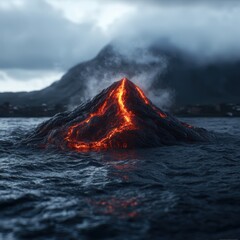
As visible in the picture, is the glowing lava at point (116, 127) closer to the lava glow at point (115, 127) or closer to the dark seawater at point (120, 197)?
the lava glow at point (115, 127)

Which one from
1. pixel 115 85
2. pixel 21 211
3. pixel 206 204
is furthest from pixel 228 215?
pixel 115 85

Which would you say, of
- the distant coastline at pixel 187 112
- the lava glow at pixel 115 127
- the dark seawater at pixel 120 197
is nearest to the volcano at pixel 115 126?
the lava glow at pixel 115 127

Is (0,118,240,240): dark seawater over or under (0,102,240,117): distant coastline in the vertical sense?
under

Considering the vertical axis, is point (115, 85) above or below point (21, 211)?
above

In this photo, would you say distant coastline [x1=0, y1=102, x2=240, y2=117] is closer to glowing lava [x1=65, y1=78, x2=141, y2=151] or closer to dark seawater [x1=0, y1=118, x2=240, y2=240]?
glowing lava [x1=65, y1=78, x2=141, y2=151]

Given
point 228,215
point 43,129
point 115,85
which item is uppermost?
point 115,85

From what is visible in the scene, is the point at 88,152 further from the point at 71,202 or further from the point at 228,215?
the point at 228,215

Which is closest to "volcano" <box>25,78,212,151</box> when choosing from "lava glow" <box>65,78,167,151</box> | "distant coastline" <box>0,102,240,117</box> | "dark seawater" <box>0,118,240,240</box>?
"lava glow" <box>65,78,167,151</box>

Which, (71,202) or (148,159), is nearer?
(71,202)
